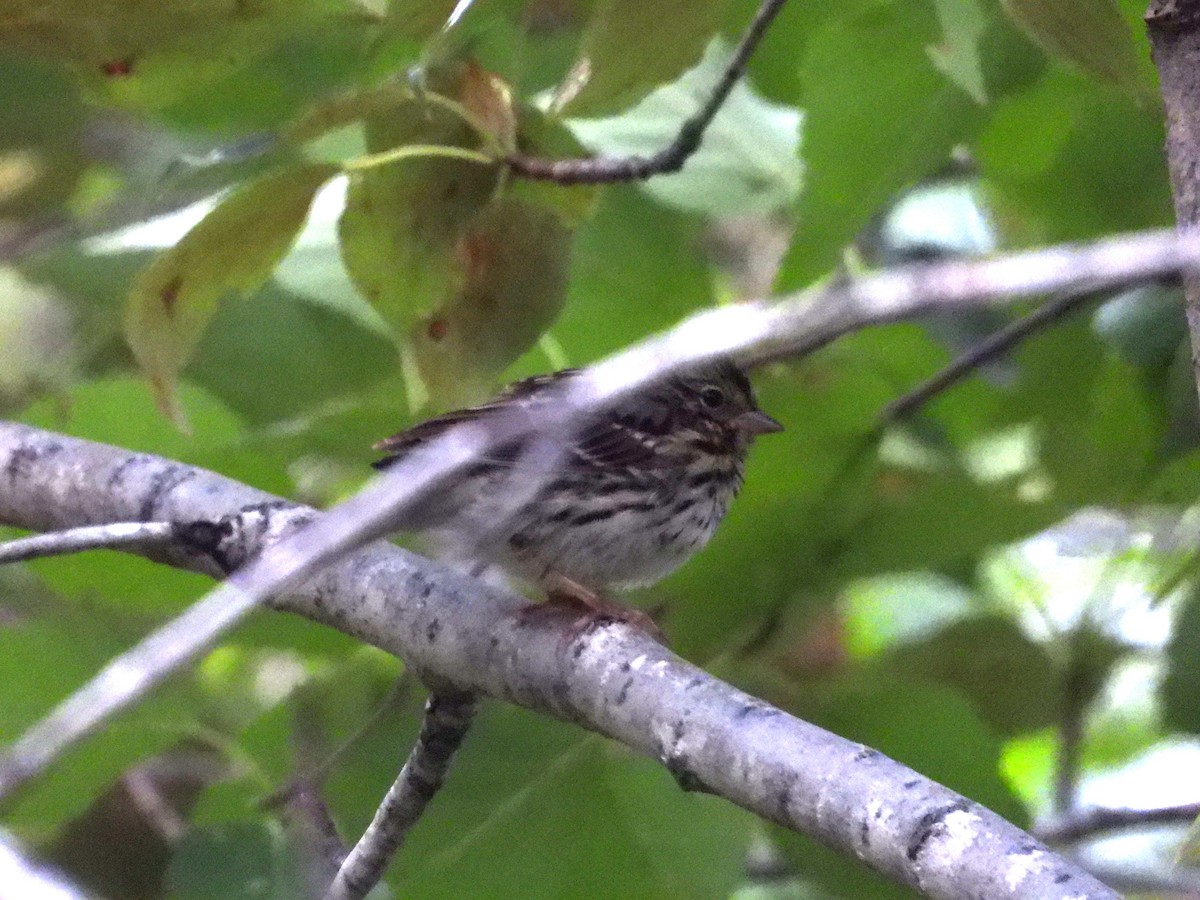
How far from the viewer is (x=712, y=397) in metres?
2.75

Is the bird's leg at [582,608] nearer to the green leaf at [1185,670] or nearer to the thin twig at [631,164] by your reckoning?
the thin twig at [631,164]

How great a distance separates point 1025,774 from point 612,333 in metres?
1.74

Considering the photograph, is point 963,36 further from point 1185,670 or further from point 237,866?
point 237,866

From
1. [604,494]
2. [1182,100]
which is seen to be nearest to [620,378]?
[1182,100]

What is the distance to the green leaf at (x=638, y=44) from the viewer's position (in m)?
1.54

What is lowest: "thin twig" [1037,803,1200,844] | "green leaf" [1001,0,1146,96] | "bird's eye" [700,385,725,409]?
"thin twig" [1037,803,1200,844]

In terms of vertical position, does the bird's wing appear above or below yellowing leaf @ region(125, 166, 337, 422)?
below

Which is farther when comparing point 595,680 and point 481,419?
point 481,419

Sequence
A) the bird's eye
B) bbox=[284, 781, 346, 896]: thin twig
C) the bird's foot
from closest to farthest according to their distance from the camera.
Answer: the bird's foot < bbox=[284, 781, 346, 896]: thin twig < the bird's eye

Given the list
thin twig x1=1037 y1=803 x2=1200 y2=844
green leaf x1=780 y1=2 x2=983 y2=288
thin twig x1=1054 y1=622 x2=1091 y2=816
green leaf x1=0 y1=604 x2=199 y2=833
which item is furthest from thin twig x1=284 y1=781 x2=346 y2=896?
thin twig x1=1054 y1=622 x2=1091 y2=816

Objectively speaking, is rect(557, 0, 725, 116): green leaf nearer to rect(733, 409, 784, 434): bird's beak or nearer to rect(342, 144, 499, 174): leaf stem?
rect(342, 144, 499, 174): leaf stem

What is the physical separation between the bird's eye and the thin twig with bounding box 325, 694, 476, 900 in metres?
1.20

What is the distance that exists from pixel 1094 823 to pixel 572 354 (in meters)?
1.00

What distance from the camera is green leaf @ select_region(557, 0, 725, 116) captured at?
154 centimetres
